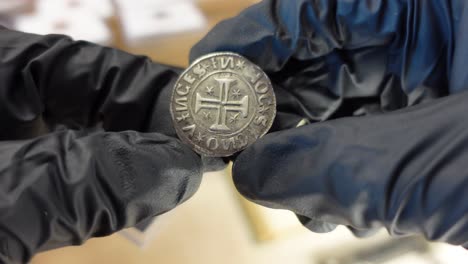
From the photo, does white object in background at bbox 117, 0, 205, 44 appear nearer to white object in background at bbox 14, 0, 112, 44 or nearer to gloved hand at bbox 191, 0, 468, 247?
white object in background at bbox 14, 0, 112, 44

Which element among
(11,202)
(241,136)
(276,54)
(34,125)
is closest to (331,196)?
(241,136)

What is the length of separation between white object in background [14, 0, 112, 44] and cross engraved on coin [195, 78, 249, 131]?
66 centimetres

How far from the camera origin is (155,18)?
1.29 meters

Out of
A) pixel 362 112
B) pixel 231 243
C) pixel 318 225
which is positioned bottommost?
pixel 231 243

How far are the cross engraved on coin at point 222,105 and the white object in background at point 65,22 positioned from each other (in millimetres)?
658

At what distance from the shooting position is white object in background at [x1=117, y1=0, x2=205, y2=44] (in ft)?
4.13

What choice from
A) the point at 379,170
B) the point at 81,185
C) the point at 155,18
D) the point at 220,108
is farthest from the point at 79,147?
the point at 155,18

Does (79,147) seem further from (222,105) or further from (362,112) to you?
(362,112)

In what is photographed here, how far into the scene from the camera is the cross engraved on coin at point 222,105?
73 cm

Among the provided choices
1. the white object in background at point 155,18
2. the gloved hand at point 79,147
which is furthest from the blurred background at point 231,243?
the white object in background at point 155,18

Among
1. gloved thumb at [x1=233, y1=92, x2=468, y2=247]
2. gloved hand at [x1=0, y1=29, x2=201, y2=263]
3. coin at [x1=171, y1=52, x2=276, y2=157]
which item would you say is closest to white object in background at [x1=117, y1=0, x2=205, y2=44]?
gloved hand at [x1=0, y1=29, x2=201, y2=263]

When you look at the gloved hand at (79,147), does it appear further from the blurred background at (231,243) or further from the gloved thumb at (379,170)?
the blurred background at (231,243)

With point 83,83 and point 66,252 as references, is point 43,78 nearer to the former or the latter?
point 83,83

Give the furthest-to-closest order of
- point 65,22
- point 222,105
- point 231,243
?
point 65,22 → point 231,243 → point 222,105
